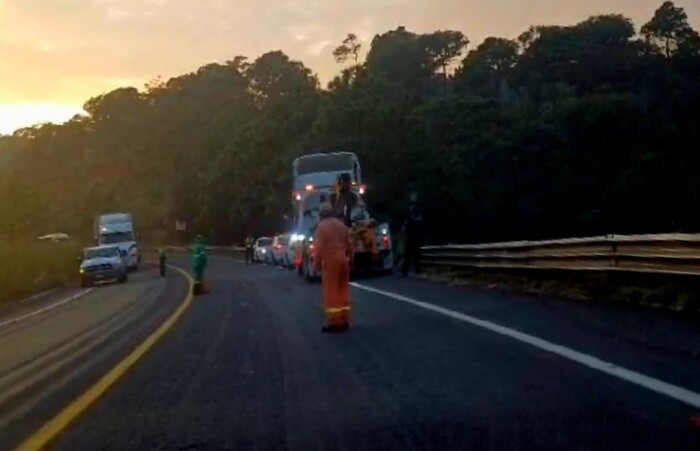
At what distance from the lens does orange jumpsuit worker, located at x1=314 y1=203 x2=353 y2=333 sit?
16.2 m

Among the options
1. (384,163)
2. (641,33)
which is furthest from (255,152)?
(641,33)

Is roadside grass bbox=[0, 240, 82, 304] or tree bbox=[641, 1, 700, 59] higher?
tree bbox=[641, 1, 700, 59]

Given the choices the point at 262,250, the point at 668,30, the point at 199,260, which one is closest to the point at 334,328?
the point at 199,260

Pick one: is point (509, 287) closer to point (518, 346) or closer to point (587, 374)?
point (518, 346)

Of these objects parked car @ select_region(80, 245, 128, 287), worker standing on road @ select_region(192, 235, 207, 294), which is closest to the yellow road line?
worker standing on road @ select_region(192, 235, 207, 294)

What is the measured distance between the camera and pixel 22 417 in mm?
10070

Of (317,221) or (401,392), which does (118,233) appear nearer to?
(317,221)

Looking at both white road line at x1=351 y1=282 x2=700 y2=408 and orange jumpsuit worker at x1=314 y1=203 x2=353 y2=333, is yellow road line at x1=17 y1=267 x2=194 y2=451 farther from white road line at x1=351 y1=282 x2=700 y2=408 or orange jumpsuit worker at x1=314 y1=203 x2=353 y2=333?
white road line at x1=351 y1=282 x2=700 y2=408

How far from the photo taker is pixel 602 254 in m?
19.8

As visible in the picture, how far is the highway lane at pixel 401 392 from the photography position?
7.81 metres

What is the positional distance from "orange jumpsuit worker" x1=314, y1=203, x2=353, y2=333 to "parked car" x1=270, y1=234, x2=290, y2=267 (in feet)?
119

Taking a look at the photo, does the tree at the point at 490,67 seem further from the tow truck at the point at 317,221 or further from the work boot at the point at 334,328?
the work boot at the point at 334,328

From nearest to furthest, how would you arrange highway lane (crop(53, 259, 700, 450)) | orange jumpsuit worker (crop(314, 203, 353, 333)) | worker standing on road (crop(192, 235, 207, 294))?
highway lane (crop(53, 259, 700, 450)) < orange jumpsuit worker (crop(314, 203, 353, 333)) < worker standing on road (crop(192, 235, 207, 294))

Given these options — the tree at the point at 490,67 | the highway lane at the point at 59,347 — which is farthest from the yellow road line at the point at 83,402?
the tree at the point at 490,67
